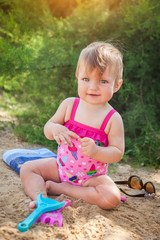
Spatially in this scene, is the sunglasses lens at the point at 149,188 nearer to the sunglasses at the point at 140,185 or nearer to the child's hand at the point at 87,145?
the sunglasses at the point at 140,185

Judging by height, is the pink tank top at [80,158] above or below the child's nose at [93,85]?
below

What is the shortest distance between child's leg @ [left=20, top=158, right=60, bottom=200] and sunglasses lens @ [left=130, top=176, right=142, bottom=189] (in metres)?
0.75

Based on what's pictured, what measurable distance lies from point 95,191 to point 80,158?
0.26 m

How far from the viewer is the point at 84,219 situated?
5.45 ft

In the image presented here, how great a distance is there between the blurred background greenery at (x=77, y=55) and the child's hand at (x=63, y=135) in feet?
5.15

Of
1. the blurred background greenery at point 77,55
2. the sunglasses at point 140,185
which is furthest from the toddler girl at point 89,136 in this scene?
the blurred background greenery at point 77,55

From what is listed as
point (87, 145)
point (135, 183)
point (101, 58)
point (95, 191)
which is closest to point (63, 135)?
point (87, 145)

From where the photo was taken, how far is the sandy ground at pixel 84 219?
1465mm

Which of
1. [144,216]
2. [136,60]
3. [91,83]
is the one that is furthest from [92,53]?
[136,60]

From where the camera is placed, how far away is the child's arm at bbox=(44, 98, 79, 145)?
1835mm

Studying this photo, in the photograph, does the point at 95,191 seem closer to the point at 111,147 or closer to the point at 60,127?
the point at 111,147

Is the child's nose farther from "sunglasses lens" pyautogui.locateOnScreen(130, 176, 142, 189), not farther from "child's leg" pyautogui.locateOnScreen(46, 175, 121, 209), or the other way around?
"sunglasses lens" pyautogui.locateOnScreen(130, 176, 142, 189)

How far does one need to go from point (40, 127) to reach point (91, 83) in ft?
6.16

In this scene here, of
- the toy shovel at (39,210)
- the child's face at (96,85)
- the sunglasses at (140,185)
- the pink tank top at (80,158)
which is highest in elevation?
the child's face at (96,85)
